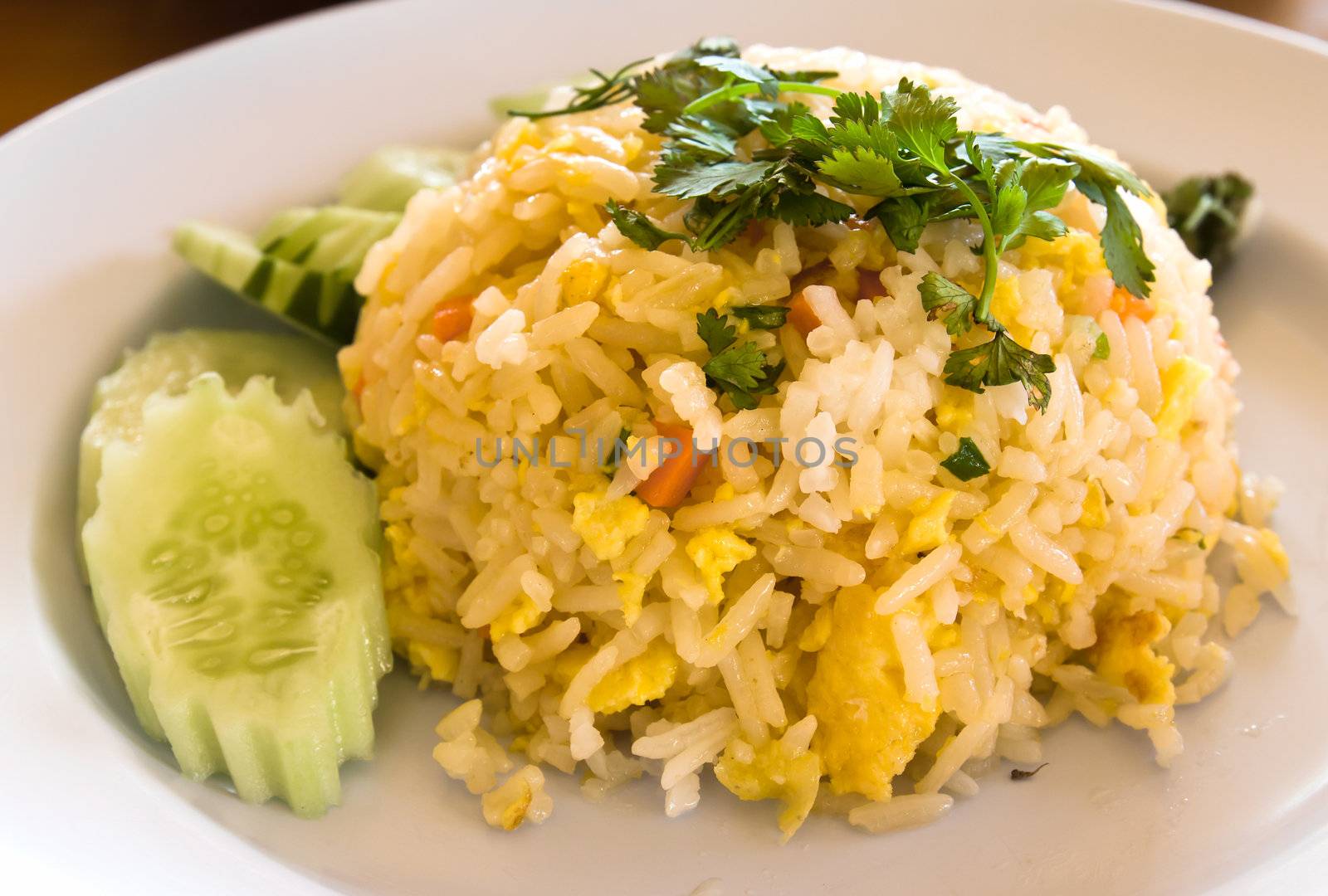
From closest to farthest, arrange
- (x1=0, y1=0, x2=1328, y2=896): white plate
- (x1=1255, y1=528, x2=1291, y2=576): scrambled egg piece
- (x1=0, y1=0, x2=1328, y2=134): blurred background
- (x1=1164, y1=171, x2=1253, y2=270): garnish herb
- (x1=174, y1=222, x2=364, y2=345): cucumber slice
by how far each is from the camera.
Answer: (x1=0, y1=0, x2=1328, y2=896): white plate < (x1=1255, y1=528, x2=1291, y2=576): scrambled egg piece < (x1=174, y1=222, x2=364, y2=345): cucumber slice < (x1=1164, y1=171, x2=1253, y2=270): garnish herb < (x1=0, y1=0, x2=1328, y2=134): blurred background

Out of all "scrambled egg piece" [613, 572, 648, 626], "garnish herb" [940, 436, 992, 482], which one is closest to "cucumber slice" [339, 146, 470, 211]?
"scrambled egg piece" [613, 572, 648, 626]

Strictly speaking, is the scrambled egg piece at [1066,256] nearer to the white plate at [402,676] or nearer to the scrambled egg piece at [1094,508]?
the scrambled egg piece at [1094,508]

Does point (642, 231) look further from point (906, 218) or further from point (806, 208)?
point (906, 218)

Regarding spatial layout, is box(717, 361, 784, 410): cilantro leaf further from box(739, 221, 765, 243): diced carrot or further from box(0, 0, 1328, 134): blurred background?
box(0, 0, 1328, 134): blurred background

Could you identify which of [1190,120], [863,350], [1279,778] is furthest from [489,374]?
[1190,120]

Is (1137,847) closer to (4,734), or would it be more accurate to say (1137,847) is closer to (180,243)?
(4,734)

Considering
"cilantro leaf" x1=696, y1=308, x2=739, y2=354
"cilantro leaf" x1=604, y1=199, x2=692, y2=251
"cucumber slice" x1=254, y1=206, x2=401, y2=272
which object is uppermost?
"cilantro leaf" x1=604, y1=199, x2=692, y2=251
